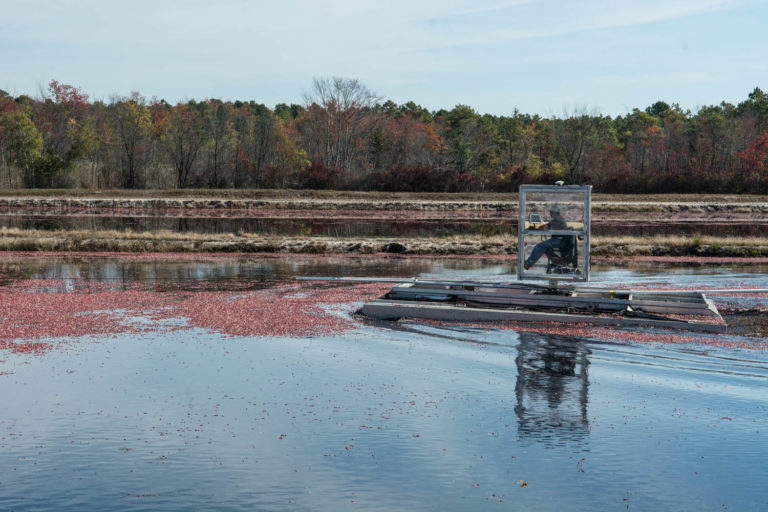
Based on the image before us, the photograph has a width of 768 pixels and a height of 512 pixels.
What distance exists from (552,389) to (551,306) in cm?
537

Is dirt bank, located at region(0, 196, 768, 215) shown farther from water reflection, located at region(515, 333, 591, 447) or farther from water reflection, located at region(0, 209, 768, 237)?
water reflection, located at region(515, 333, 591, 447)

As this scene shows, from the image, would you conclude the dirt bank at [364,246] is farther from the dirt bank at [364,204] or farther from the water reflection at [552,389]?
the dirt bank at [364,204]

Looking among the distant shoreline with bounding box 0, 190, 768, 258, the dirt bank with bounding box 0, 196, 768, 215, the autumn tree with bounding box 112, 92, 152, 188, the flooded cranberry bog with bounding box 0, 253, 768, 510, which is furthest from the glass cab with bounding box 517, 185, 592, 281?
the autumn tree with bounding box 112, 92, 152, 188

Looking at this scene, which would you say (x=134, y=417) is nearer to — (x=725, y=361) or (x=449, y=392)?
(x=449, y=392)

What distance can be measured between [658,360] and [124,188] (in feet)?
230

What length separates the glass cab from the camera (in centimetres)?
1551

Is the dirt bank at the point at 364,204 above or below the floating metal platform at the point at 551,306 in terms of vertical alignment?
above

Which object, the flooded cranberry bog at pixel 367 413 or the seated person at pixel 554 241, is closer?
the flooded cranberry bog at pixel 367 413

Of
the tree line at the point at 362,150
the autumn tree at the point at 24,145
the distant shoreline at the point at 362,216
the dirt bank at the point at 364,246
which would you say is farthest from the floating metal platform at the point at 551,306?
the autumn tree at the point at 24,145

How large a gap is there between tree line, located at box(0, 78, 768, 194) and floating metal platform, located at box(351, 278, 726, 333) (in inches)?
2231

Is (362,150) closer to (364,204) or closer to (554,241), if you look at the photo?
(364,204)

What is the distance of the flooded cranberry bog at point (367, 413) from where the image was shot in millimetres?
7301

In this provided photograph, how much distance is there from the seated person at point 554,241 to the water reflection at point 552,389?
2.62m

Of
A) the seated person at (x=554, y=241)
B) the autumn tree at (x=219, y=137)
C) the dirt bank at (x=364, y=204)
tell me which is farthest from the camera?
the autumn tree at (x=219, y=137)
